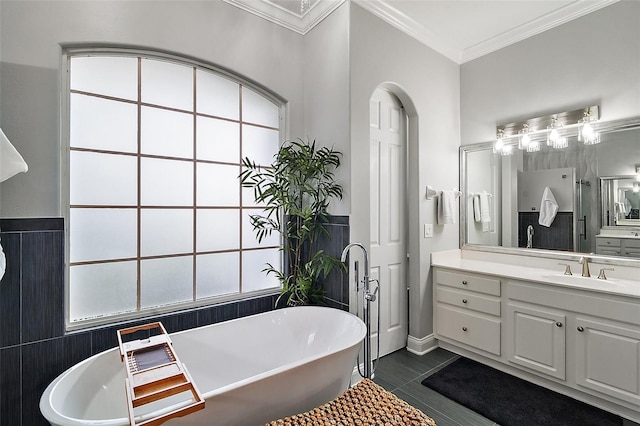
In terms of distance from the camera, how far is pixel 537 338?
222 centimetres

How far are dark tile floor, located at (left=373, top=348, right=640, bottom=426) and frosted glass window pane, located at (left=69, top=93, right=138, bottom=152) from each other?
2.54 meters

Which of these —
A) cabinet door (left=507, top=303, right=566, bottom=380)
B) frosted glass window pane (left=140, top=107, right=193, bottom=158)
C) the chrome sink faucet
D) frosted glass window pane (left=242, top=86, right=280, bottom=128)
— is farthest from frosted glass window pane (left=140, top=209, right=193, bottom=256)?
the chrome sink faucet

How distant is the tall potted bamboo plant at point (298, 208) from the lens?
7.77 feet

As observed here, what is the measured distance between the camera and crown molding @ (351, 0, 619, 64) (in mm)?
2443

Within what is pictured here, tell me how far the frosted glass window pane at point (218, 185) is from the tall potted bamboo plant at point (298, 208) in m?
0.10

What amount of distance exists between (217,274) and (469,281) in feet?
7.02

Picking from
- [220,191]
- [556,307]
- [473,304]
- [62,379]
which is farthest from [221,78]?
[556,307]

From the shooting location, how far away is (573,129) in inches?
99.6

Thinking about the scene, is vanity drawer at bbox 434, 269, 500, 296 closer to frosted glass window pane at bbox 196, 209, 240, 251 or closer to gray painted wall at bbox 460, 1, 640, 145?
gray painted wall at bbox 460, 1, 640, 145

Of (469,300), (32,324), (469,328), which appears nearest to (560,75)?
(469,300)

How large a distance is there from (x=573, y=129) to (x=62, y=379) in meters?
3.77

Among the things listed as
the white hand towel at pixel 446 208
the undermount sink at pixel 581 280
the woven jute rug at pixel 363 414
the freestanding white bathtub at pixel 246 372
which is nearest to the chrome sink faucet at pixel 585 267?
the undermount sink at pixel 581 280

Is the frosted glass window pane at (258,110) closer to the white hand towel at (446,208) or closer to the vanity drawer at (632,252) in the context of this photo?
the white hand towel at (446,208)

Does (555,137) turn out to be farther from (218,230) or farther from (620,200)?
(218,230)
